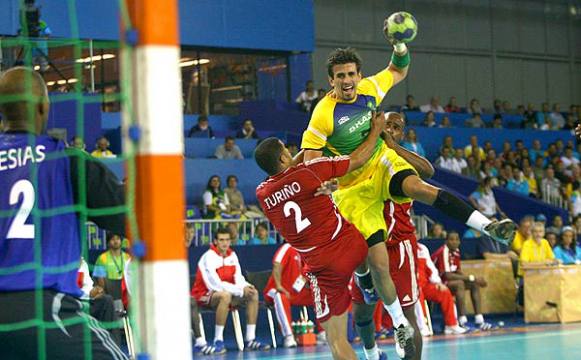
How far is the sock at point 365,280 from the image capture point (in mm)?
8547

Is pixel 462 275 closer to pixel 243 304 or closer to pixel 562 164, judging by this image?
pixel 243 304

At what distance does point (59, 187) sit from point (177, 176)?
35.3 inches

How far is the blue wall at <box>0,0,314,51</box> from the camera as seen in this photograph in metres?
A: 20.8

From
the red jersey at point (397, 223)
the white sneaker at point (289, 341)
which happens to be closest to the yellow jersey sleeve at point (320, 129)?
the red jersey at point (397, 223)

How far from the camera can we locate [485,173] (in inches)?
896

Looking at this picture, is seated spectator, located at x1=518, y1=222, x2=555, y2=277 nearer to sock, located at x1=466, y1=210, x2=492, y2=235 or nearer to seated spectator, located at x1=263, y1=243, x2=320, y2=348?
seated spectator, located at x1=263, y1=243, x2=320, y2=348

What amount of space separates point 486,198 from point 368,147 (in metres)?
13.2

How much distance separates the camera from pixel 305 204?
7.71 meters

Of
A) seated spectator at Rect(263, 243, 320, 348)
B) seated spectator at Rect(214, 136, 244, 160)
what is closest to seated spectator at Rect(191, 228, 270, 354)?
seated spectator at Rect(263, 243, 320, 348)

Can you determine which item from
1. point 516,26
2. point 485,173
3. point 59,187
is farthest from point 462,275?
point 516,26

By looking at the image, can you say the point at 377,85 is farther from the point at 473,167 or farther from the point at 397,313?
the point at 473,167

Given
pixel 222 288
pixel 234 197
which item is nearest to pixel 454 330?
pixel 222 288

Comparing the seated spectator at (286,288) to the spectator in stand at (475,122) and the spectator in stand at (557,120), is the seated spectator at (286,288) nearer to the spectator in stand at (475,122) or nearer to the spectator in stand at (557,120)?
the spectator in stand at (475,122)

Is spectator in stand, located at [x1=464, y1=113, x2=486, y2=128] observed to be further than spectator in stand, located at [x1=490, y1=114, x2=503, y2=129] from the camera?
No
